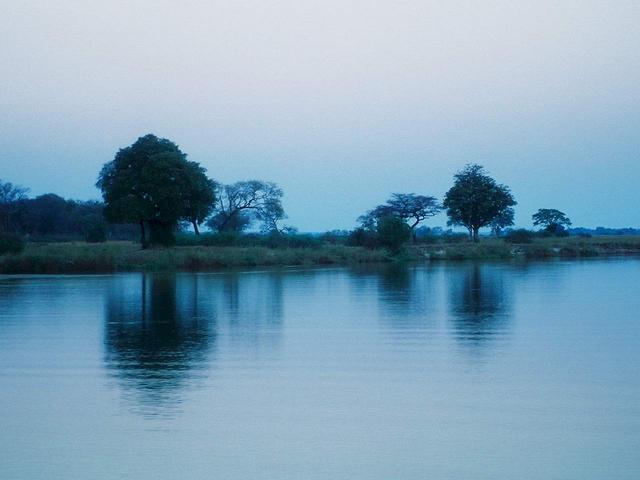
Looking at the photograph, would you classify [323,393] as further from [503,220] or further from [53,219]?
[53,219]

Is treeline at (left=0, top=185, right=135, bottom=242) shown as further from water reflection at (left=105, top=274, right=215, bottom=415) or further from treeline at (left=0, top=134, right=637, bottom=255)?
water reflection at (left=105, top=274, right=215, bottom=415)

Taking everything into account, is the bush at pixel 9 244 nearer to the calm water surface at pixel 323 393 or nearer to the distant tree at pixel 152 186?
the distant tree at pixel 152 186

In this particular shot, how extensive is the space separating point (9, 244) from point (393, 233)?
2943cm

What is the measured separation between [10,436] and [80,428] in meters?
0.70

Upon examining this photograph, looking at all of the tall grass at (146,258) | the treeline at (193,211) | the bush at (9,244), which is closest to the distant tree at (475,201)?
the treeline at (193,211)

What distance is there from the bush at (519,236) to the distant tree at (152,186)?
120 ft

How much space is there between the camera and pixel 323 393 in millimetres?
10602

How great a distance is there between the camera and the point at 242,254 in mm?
55406

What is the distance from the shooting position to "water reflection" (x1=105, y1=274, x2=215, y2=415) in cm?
1077

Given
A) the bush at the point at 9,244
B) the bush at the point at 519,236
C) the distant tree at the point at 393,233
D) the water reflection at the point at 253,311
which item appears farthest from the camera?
the bush at the point at 519,236

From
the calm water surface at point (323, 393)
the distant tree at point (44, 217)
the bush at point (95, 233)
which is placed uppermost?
the distant tree at point (44, 217)

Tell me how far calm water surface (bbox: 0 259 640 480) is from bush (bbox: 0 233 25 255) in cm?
2744

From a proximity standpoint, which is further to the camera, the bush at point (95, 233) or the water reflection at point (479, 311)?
the bush at point (95, 233)

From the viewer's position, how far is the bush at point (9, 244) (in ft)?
155
